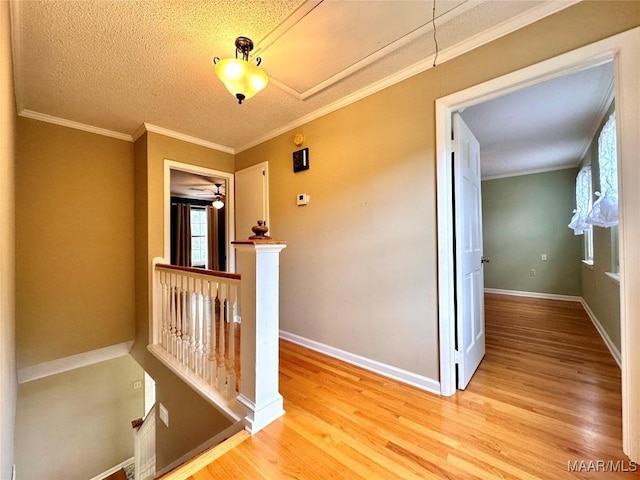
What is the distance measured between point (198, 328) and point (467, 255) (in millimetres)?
2196

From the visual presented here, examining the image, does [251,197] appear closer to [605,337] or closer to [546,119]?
[546,119]

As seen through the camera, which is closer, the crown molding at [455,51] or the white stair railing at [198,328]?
the crown molding at [455,51]

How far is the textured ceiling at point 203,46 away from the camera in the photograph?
56.0 inches

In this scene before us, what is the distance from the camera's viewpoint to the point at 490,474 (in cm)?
119

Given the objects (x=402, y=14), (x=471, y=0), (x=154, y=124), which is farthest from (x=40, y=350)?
(x=471, y=0)

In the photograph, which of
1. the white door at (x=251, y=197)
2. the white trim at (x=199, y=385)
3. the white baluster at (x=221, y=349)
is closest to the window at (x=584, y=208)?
the white door at (x=251, y=197)

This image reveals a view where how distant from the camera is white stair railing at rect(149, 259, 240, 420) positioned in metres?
1.77

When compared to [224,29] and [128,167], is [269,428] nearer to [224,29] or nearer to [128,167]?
[224,29]

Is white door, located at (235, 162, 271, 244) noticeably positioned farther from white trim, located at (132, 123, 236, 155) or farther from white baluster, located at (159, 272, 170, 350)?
white baluster, located at (159, 272, 170, 350)

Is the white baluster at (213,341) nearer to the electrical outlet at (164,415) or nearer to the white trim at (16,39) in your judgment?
the electrical outlet at (164,415)

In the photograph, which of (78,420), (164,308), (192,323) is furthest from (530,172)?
(78,420)

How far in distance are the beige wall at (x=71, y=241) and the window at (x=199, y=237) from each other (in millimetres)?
3474

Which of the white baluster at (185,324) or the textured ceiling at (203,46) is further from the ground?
the textured ceiling at (203,46)

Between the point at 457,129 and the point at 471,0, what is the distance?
0.70 meters
